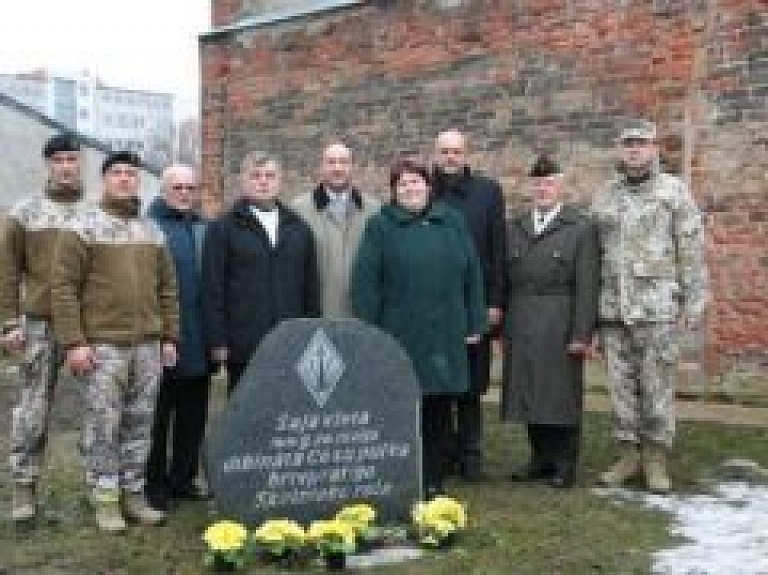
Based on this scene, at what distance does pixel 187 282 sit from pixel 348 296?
32.9 inches

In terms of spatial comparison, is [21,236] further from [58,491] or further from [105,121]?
[105,121]

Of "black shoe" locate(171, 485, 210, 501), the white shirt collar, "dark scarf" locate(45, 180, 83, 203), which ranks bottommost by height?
"black shoe" locate(171, 485, 210, 501)

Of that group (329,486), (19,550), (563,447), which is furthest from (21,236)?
(563,447)

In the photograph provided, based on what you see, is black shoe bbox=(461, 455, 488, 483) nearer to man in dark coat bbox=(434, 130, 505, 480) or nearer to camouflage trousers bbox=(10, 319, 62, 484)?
man in dark coat bbox=(434, 130, 505, 480)

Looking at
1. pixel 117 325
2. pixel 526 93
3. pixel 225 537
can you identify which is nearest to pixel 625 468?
pixel 225 537

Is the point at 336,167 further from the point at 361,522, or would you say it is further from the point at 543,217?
the point at 361,522

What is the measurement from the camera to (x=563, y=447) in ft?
22.9

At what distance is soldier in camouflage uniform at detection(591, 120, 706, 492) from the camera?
6.64 meters

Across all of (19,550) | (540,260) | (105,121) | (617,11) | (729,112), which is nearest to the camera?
(19,550)

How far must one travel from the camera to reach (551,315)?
6.84 m

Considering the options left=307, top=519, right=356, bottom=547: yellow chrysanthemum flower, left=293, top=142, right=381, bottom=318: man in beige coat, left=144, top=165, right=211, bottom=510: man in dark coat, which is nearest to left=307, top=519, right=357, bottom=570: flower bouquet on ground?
left=307, top=519, right=356, bottom=547: yellow chrysanthemum flower

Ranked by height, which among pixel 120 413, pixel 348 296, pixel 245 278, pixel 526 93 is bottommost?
pixel 120 413

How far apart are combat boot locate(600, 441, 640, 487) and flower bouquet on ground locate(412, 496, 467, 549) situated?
1392mm

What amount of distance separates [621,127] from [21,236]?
233 inches
